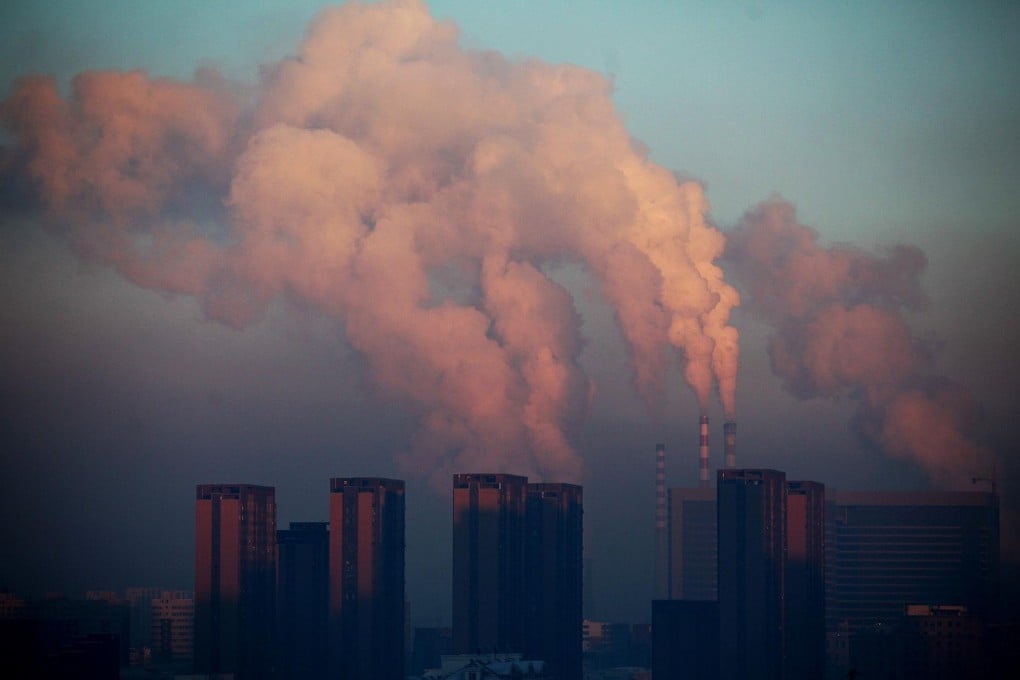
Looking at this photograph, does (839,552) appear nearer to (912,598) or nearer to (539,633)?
(912,598)

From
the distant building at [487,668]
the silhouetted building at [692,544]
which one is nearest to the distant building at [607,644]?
the silhouetted building at [692,544]

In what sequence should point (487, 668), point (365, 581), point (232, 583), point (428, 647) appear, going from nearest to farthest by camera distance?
point (487, 668) < point (232, 583) < point (365, 581) < point (428, 647)

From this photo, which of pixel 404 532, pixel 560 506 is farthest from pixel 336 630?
pixel 560 506

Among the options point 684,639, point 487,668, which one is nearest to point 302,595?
point 487,668

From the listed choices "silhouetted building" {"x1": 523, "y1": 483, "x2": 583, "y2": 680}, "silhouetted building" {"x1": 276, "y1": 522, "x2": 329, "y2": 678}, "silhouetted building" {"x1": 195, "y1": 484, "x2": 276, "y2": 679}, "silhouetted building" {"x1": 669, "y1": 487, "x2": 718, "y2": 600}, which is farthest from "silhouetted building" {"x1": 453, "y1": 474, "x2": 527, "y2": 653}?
"silhouetted building" {"x1": 669, "y1": 487, "x2": 718, "y2": 600}

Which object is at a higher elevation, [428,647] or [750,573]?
[750,573]

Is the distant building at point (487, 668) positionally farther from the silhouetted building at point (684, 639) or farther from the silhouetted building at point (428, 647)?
the silhouetted building at point (428, 647)

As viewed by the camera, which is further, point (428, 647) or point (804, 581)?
point (428, 647)

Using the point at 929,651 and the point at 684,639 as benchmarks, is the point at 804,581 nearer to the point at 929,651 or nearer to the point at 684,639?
the point at 684,639
